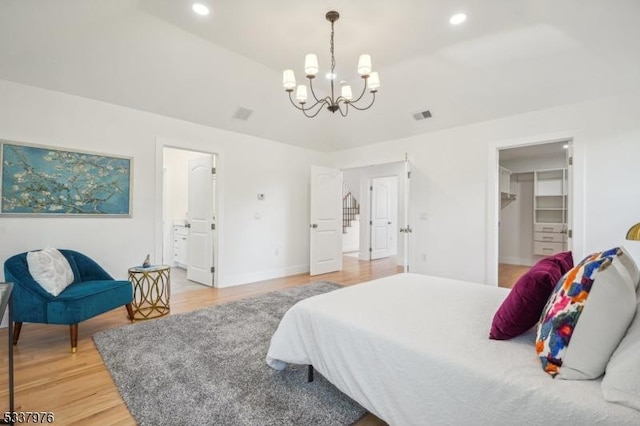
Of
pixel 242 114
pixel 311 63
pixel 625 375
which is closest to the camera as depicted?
pixel 625 375

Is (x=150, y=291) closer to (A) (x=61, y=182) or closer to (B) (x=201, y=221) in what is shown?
(A) (x=61, y=182)

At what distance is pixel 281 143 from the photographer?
5.55 meters

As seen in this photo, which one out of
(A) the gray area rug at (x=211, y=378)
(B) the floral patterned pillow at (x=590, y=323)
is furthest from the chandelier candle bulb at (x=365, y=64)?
(A) the gray area rug at (x=211, y=378)

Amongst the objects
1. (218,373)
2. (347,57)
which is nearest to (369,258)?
(347,57)

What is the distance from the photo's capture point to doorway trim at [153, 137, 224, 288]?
13.3 feet

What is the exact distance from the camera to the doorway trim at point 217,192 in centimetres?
Result: 406

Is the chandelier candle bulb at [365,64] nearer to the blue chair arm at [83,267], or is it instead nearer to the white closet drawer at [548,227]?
the blue chair arm at [83,267]

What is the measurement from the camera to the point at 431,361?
1.25 metres

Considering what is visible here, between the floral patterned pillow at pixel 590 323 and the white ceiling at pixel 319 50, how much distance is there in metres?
2.56

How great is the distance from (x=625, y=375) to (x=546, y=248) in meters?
6.66

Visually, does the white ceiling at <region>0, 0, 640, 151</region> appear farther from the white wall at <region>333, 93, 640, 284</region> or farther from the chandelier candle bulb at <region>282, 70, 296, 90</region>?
the chandelier candle bulb at <region>282, 70, 296, 90</region>

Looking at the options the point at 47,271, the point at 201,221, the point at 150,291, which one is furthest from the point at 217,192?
the point at 47,271

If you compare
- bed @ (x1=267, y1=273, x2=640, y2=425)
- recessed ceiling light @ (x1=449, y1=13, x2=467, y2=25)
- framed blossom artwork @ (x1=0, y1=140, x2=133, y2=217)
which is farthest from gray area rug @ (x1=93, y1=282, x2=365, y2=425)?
recessed ceiling light @ (x1=449, y1=13, x2=467, y2=25)

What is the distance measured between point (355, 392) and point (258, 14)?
315 cm
